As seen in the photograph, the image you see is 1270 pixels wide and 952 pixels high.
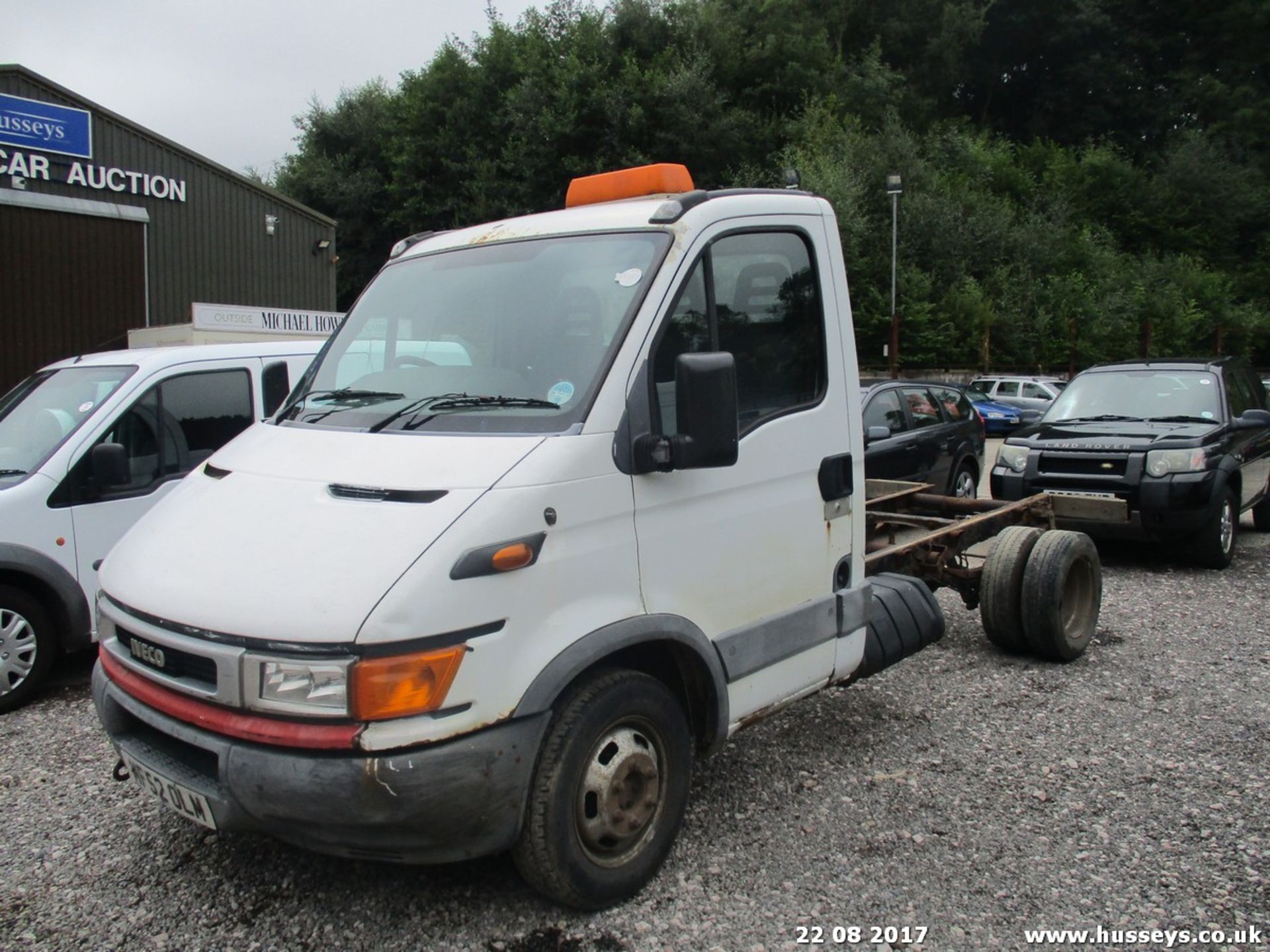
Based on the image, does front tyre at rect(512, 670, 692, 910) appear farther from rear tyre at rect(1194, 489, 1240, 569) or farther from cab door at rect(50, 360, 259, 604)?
rear tyre at rect(1194, 489, 1240, 569)

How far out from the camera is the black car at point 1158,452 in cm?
825

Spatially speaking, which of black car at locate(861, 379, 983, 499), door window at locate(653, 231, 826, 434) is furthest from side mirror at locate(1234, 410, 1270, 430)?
door window at locate(653, 231, 826, 434)

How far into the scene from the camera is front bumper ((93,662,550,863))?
2.67 metres

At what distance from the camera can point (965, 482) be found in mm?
11586

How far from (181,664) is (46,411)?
12.0 ft

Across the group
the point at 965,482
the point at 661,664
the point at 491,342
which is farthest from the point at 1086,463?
the point at 491,342

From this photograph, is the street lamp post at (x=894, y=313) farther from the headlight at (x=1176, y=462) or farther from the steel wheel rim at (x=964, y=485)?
the headlight at (x=1176, y=462)

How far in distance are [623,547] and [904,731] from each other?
96.1 inches

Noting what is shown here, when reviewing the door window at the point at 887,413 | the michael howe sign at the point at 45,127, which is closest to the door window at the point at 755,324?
the door window at the point at 887,413

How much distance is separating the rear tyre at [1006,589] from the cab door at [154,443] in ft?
15.3

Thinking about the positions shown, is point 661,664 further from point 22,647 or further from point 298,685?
point 22,647

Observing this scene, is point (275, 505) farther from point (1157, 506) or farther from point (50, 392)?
point (1157, 506)

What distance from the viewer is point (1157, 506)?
8.22 meters

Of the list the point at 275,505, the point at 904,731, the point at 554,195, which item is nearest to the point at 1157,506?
the point at 904,731
